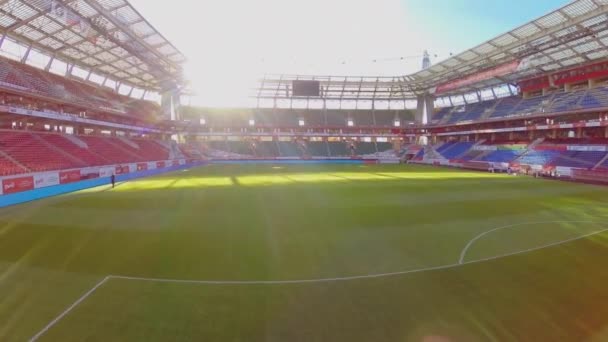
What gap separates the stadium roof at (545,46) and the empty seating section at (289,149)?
30.7 meters

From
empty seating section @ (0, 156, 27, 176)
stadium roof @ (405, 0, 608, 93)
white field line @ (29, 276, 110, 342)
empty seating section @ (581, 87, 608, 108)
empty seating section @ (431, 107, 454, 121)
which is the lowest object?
white field line @ (29, 276, 110, 342)

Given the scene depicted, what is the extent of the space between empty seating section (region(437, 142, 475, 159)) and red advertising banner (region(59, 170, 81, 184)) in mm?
56199

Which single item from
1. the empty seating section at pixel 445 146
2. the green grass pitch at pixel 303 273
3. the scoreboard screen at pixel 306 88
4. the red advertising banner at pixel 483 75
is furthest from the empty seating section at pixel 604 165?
the scoreboard screen at pixel 306 88

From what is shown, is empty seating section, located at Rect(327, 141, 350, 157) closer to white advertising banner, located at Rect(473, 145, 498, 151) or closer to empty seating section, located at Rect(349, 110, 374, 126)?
empty seating section, located at Rect(349, 110, 374, 126)

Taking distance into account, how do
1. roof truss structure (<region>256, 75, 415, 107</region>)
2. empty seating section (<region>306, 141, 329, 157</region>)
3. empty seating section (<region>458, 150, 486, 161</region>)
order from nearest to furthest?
empty seating section (<region>458, 150, 486, 161</region>) → roof truss structure (<region>256, 75, 415, 107</region>) → empty seating section (<region>306, 141, 329, 157</region>)

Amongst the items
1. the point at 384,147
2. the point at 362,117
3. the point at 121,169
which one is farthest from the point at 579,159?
the point at 121,169

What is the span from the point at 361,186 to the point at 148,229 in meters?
18.7

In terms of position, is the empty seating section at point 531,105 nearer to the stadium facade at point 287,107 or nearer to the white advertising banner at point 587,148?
the stadium facade at point 287,107

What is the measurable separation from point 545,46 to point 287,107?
158 ft

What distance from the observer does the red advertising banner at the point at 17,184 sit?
19734 mm

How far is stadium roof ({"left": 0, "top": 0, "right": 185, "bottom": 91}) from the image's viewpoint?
80.0 feet

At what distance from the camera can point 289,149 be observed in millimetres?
69812

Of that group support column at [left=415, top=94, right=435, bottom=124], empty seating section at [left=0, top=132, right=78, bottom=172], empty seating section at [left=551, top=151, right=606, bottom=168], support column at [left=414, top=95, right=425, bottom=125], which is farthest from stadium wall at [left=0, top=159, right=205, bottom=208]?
support column at [left=415, top=94, right=435, bottom=124]

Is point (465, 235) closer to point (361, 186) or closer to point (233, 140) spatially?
point (361, 186)
